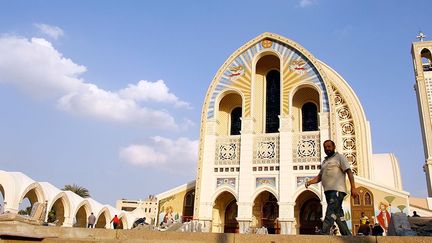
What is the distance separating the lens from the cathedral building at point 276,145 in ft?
66.1

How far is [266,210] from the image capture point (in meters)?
Answer: 21.9

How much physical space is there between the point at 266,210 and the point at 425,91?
15776 mm

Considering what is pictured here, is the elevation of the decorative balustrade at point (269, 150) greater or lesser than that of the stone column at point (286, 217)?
greater

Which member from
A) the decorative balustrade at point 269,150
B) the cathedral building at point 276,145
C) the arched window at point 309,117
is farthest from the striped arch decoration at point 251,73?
the arched window at point 309,117

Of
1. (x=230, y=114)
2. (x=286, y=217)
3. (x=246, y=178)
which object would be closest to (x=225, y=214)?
(x=246, y=178)

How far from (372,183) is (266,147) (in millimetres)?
5783

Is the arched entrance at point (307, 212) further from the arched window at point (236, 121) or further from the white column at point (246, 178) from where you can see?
the arched window at point (236, 121)

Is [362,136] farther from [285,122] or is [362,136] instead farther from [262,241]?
[262,241]

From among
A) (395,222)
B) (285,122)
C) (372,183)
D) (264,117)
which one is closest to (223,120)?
(264,117)

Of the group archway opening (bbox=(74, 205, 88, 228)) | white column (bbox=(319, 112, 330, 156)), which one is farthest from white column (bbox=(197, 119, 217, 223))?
archway opening (bbox=(74, 205, 88, 228))

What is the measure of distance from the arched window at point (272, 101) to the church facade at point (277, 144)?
6cm

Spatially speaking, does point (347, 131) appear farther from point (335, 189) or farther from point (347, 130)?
point (335, 189)

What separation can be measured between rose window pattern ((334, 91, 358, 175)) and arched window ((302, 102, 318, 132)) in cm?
156

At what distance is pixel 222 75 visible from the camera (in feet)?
78.8
